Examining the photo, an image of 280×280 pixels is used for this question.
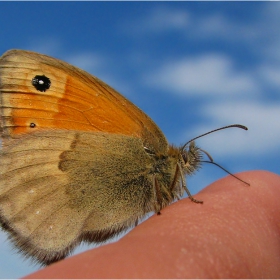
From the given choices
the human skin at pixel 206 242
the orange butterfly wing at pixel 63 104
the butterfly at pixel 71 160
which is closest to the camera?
the human skin at pixel 206 242

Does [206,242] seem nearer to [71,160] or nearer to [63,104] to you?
[71,160]

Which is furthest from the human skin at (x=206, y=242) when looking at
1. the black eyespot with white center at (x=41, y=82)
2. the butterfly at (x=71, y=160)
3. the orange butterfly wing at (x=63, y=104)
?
the black eyespot with white center at (x=41, y=82)

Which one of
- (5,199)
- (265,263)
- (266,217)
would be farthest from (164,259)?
(5,199)

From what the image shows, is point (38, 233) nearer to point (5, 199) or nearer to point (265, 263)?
point (5, 199)

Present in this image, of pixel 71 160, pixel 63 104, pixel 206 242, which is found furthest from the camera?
pixel 63 104

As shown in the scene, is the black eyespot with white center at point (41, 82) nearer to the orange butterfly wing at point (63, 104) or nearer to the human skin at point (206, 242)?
the orange butterfly wing at point (63, 104)

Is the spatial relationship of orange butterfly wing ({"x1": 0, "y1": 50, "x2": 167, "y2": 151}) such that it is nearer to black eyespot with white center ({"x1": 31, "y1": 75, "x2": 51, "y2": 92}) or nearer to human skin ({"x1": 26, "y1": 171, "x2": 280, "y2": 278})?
black eyespot with white center ({"x1": 31, "y1": 75, "x2": 51, "y2": 92})

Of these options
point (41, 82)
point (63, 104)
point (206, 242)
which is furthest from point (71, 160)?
point (206, 242)
